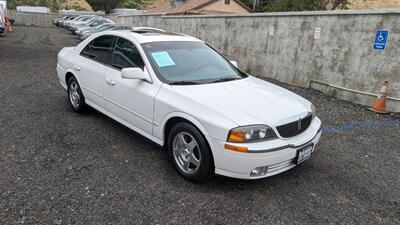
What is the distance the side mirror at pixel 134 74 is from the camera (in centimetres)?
349

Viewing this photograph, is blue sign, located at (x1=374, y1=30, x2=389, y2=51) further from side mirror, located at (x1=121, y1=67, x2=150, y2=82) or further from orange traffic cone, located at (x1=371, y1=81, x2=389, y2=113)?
side mirror, located at (x1=121, y1=67, x2=150, y2=82)

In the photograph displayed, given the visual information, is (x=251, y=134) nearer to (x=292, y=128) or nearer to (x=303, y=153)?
(x=292, y=128)

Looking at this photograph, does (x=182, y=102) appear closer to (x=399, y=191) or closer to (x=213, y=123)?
(x=213, y=123)

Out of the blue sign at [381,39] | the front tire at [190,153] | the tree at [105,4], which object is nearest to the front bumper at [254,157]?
the front tire at [190,153]

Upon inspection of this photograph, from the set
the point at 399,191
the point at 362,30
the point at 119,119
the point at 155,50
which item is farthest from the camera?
the point at 362,30

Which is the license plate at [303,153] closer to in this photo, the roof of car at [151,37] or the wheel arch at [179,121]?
the wheel arch at [179,121]

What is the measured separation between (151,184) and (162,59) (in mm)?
1530

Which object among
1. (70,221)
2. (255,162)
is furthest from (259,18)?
(70,221)

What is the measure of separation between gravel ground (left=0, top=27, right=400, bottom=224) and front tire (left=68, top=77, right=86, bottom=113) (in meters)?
0.22

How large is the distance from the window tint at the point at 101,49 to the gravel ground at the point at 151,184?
1.06 m

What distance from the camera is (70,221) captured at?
2631 mm

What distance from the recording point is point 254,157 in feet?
9.27

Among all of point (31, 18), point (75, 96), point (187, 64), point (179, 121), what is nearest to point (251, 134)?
point (179, 121)

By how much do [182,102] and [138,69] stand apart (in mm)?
774
